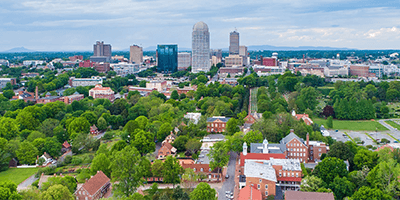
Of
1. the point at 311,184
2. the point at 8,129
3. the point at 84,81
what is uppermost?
the point at 84,81

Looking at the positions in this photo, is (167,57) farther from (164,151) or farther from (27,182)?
(27,182)

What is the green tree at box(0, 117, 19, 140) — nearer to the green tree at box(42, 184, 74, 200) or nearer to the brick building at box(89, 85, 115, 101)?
the green tree at box(42, 184, 74, 200)

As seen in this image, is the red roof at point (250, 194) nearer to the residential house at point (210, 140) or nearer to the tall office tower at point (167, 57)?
the residential house at point (210, 140)

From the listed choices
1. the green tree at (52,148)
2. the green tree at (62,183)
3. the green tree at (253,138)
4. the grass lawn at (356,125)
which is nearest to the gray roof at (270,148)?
the green tree at (253,138)

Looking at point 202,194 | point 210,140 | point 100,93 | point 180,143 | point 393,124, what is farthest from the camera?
point 100,93

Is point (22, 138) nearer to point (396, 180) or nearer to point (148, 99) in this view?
point (148, 99)

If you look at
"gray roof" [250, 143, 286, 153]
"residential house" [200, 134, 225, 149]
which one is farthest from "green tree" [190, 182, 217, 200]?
"residential house" [200, 134, 225, 149]

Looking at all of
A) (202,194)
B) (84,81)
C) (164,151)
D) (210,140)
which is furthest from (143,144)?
(84,81)
